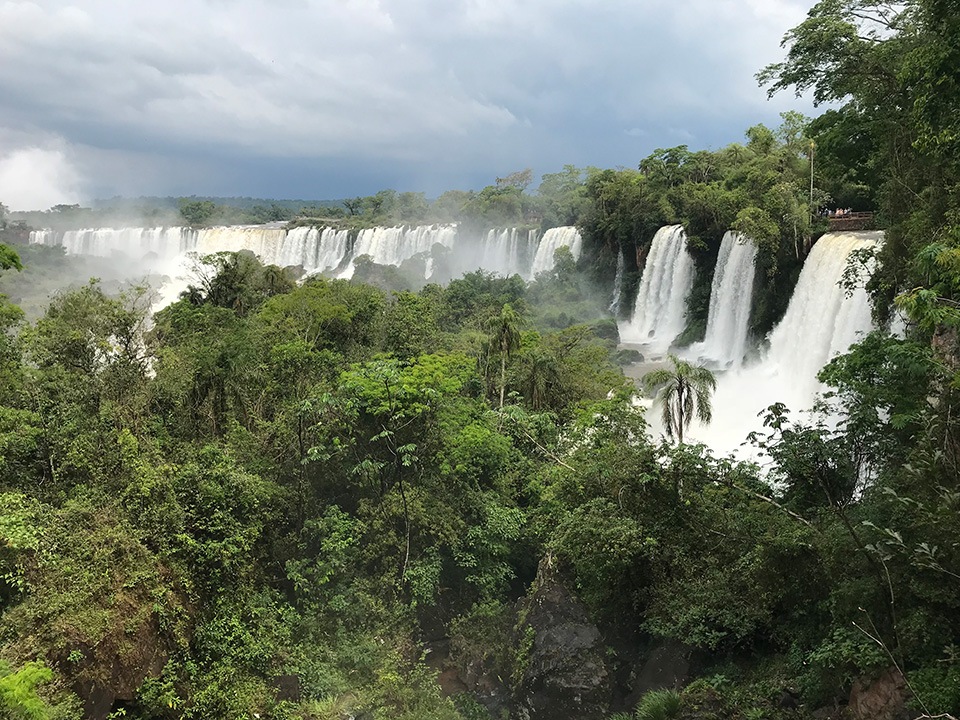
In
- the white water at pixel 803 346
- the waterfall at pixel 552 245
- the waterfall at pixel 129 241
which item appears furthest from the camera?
the waterfall at pixel 129 241

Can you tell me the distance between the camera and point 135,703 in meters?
9.48

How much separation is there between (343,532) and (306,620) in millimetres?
1565

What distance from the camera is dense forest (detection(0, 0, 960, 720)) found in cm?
812

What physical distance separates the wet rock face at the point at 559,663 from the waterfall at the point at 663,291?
23.4m

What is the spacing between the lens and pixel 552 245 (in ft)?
152

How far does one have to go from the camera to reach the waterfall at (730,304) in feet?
93.4

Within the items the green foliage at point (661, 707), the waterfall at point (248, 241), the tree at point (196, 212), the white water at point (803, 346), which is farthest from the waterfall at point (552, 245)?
the tree at point (196, 212)

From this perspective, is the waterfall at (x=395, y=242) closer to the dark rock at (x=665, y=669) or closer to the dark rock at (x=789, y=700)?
the dark rock at (x=665, y=669)

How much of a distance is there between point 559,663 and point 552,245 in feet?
123

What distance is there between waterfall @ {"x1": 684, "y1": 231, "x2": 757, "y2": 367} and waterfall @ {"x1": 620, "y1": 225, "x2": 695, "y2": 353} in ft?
11.8

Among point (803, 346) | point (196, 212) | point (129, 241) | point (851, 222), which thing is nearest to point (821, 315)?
point (803, 346)

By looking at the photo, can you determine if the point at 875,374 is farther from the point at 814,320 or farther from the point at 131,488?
the point at 814,320

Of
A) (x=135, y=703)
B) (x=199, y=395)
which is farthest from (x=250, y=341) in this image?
(x=135, y=703)

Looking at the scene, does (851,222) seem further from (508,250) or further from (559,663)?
(508,250)
